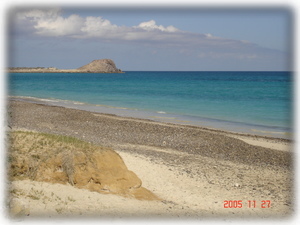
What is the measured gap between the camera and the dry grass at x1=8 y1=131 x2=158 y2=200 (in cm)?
878

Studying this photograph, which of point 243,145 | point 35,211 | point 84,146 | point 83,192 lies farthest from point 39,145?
point 243,145

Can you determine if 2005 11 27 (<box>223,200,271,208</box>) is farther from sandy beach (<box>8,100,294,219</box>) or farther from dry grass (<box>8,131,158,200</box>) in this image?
dry grass (<box>8,131,158,200</box>)

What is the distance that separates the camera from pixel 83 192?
8.59 m

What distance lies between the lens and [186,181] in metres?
11.1

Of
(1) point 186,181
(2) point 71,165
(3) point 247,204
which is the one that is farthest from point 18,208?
(3) point 247,204

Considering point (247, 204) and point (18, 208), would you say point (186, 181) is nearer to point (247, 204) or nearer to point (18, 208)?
point (247, 204)

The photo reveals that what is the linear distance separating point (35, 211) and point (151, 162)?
6167mm

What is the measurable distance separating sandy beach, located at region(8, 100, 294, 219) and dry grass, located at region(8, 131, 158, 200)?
0.34 metres

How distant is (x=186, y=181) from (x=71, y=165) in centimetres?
401

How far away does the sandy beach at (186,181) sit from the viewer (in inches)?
311

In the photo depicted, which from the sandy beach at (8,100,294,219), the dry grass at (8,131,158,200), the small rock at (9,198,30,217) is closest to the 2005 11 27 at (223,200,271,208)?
the sandy beach at (8,100,294,219)

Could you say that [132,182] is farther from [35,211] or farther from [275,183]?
[275,183]

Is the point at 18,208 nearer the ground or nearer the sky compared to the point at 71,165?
nearer the ground

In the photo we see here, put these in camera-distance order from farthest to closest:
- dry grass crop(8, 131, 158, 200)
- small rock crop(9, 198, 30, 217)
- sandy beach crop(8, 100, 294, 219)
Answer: dry grass crop(8, 131, 158, 200) → sandy beach crop(8, 100, 294, 219) → small rock crop(9, 198, 30, 217)
